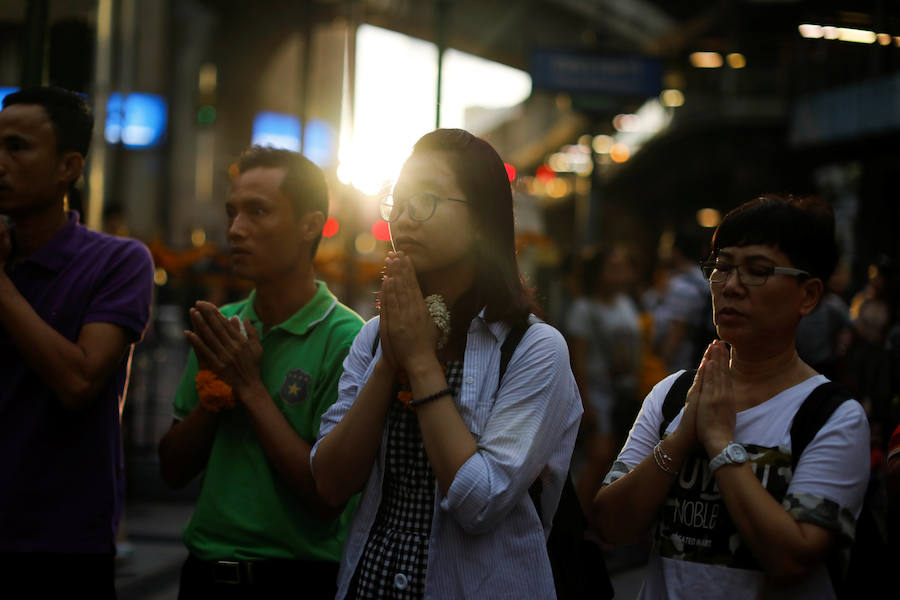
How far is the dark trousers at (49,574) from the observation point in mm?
2926

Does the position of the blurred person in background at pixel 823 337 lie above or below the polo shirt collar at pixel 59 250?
below

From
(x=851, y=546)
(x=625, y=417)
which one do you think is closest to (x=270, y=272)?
(x=851, y=546)

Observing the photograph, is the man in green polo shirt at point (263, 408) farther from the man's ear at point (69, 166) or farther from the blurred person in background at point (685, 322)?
the blurred person in background at point (685, 322)

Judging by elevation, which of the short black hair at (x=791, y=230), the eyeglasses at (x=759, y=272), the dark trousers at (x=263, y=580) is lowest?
the dark trousers at (x=263, y=580)

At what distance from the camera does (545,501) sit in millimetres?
2557

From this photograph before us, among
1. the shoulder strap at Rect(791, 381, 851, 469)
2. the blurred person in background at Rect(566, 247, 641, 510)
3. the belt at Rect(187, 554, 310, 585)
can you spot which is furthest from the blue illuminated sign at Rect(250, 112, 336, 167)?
the shoulder strap at Rect(791, 381, 851, 469)

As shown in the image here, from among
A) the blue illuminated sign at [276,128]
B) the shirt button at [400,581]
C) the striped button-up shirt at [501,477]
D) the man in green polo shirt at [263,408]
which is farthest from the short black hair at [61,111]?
the blue illuminated sign at [276,128]

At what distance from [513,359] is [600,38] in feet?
38.1

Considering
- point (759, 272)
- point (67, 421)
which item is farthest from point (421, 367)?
point (67, 421)

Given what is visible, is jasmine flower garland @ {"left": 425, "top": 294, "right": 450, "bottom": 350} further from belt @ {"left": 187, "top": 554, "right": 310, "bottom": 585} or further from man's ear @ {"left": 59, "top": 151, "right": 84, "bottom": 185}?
man's ear @ {"left": 59, "top": 151, "right": 84, "bottom": 185}

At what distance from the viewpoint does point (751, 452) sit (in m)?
2.36

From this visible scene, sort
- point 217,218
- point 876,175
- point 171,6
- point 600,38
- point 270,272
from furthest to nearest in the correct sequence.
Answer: point 217,218
point 171,6
point 876,175
point 600,38
point 270,272

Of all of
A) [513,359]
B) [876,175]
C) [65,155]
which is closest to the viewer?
[513,359]

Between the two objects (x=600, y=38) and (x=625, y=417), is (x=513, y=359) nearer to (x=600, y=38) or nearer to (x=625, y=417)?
(x=625, y=417)
